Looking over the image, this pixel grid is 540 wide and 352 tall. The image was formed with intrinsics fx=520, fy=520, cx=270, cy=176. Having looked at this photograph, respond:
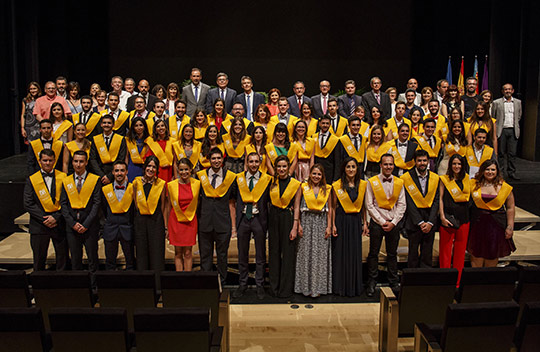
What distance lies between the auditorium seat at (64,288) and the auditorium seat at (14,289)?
0.10 m

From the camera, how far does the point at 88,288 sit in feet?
12.1

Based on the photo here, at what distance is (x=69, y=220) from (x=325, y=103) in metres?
3.83

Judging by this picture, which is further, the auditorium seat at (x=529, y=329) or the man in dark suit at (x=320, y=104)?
the man in dark suit at (x=320, y=104)

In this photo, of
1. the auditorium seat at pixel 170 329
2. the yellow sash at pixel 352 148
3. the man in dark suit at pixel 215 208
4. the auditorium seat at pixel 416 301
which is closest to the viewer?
the auditorium seat at pixel 170 329

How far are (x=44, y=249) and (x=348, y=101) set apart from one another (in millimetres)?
4393

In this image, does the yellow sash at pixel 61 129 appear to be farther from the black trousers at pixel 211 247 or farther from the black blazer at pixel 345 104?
the black blazer at pixel 345 104

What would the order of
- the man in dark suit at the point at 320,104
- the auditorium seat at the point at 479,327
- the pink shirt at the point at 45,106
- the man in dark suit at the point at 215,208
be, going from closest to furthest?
the auditorium seat at the point at 479,327 < the man in dark suit at the point at 215,208 < the pink shirt at the point at 45,106 < the man in dark suit at the point at 320,104

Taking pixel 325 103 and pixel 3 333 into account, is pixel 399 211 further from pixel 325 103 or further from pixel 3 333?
pixel 3 333

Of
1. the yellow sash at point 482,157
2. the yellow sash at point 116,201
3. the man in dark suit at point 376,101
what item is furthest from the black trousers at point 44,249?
the yellow sash at point 482,157

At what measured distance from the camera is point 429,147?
6.17 meters

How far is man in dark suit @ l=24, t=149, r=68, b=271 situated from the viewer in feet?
15.9

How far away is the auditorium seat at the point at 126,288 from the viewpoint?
3.63 meters

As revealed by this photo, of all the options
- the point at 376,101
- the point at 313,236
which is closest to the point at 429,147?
the point at 376,101

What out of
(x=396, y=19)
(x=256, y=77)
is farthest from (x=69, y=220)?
(x=396, y=19)
